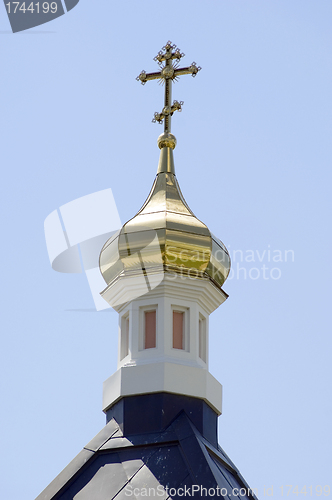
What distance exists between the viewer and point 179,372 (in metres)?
15.5

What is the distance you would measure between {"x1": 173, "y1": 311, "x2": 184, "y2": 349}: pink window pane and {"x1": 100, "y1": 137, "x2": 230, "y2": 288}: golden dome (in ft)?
1.99

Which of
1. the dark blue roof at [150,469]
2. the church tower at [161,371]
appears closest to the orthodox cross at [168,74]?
the church tower at [161,371]

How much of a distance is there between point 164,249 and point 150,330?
1177mm

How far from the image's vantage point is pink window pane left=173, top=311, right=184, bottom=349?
16.0 meters

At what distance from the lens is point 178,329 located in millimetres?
16156

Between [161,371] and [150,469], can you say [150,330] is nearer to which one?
[161,371]

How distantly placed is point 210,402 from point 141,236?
2.62 m

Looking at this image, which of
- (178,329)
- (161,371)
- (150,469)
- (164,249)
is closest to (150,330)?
(178,329)

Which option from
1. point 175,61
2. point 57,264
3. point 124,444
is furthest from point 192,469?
point 175,61

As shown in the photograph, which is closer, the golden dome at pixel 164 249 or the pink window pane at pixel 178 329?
the pink window pane at pixel 178 329

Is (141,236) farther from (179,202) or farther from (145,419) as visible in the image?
(145,419)

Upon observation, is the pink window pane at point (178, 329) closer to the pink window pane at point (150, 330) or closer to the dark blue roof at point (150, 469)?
the pink window pane at point (150, 330)

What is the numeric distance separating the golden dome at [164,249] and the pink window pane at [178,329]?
61 cm

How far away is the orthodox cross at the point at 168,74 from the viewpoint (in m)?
18.0
